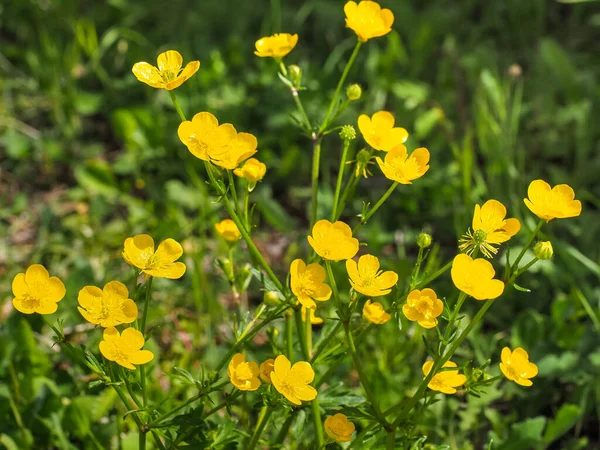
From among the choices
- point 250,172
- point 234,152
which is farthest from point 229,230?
point 234,152

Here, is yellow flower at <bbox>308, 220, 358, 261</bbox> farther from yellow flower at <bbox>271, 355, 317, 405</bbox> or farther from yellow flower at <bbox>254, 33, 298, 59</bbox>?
yellow flower at <bbox>254, 33, 298, 59</bbox>

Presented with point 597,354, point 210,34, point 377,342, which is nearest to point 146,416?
point 377,342

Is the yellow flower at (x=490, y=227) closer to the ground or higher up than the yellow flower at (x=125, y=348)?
higher up

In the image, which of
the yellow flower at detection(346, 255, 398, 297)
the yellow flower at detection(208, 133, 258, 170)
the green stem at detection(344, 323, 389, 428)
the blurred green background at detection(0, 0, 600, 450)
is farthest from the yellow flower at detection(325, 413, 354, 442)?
the blurred green background at detection(0, 0, 600, 450)

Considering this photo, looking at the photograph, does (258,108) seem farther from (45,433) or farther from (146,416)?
(146,416)

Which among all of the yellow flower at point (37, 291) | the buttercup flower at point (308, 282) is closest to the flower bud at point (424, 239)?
the buttercup flower at point (308, 282)

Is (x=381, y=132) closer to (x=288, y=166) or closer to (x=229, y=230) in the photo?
(x=229, y=230)

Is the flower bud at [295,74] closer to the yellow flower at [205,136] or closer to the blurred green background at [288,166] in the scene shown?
the yellow flower at [205,136]

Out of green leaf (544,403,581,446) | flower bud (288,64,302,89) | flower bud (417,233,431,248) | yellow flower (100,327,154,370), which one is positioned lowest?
green leaf (544,403,581,446)
